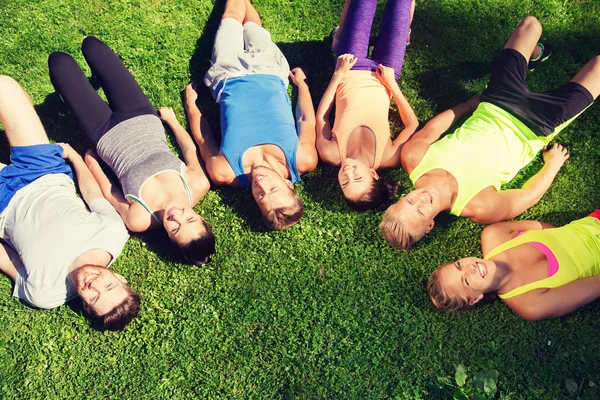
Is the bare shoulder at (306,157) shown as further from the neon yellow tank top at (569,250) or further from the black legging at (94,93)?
the neon yellow tank top at (569,250)

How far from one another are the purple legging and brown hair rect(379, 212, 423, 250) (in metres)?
1.94

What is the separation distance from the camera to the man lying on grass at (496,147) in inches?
186

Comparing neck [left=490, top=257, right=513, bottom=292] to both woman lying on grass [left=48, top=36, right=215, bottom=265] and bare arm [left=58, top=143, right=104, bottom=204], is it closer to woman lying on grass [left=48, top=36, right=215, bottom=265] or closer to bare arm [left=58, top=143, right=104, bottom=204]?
woman lying on grass [left=48, top=36, right=215, bottom=265]

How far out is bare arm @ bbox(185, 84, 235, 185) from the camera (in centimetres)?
507

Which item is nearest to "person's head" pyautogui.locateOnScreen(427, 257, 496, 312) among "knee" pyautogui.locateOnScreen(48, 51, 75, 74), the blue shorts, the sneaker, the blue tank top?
the blue tank top

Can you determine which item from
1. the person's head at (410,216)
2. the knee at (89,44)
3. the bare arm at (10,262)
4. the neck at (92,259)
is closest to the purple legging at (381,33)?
the person's head at (410,216)

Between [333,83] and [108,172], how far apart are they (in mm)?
2926

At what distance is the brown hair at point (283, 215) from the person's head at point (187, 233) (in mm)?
649

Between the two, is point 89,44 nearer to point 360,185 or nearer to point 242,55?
point 242,55

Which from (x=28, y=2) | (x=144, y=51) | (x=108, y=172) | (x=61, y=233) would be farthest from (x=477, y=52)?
(x=28, y=2)

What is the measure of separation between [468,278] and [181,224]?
2.92m

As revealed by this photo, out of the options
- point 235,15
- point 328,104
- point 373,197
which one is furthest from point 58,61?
point 373,197

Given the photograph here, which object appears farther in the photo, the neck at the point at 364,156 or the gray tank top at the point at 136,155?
the neck at the point at 364,156

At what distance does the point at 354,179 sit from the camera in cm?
464
